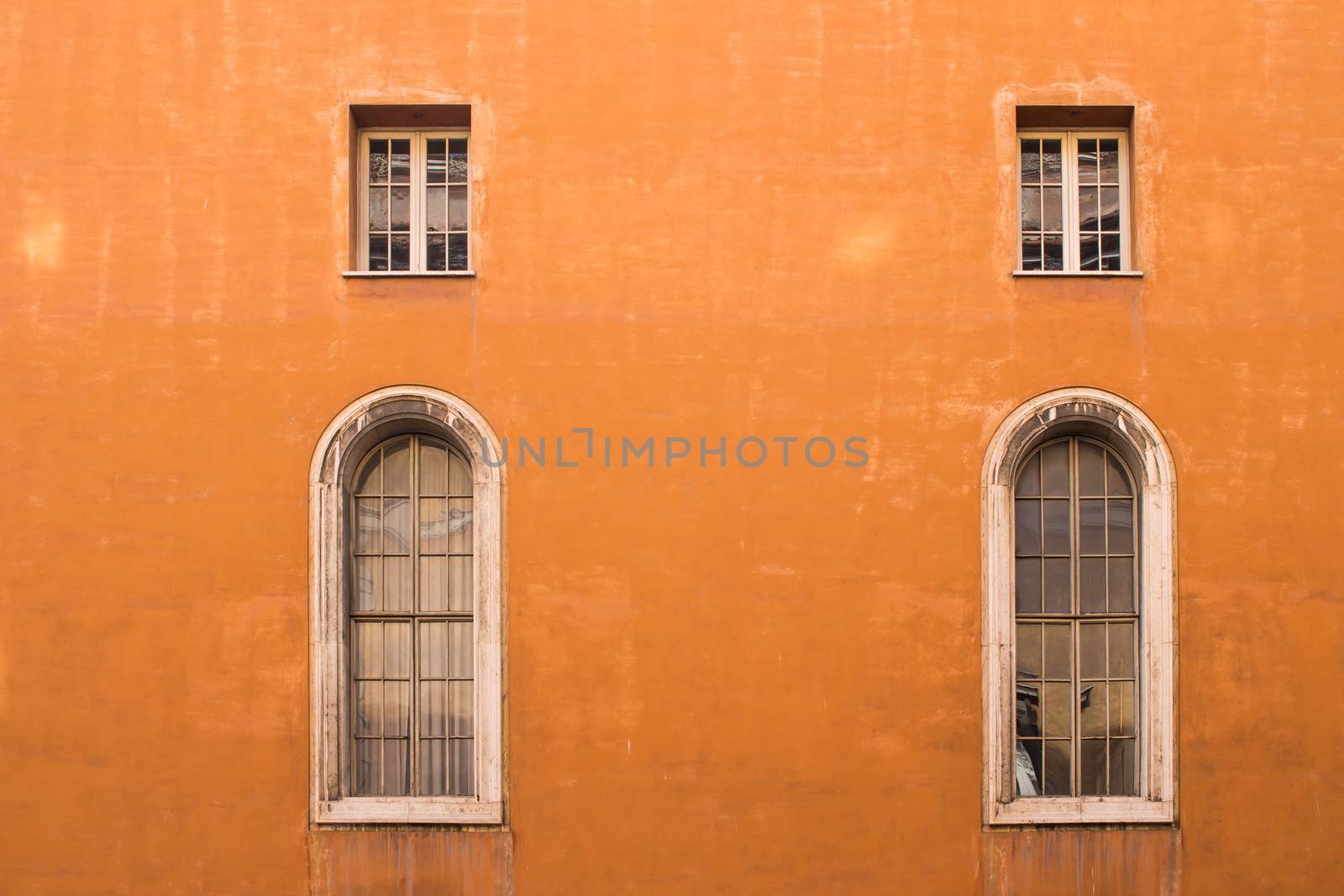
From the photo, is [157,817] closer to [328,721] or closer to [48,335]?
[328,721]

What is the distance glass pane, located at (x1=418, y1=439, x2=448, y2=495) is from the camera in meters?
9.50

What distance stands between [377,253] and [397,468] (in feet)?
5.92

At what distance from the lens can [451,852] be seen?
906cm

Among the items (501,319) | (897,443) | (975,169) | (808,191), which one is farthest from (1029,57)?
(501,319)

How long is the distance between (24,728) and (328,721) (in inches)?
95.4

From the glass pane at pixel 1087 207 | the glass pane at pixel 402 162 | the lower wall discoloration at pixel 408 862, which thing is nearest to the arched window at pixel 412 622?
the lower wall discoloration at pixel 408 862

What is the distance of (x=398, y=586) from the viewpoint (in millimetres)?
9453

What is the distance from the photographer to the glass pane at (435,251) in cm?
953

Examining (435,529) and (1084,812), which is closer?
(1084,812)

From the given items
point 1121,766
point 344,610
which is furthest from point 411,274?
point 1121,766

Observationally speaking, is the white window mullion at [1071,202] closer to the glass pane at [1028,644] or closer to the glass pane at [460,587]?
the glass pane at [1028,644]

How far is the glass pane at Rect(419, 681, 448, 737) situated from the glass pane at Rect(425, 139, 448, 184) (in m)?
4.20

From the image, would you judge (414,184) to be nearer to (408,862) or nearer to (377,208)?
(377,208)

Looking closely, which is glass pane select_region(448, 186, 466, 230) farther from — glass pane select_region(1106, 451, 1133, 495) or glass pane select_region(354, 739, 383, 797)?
glass pane select_region(1106, 451, 1133, 495)
